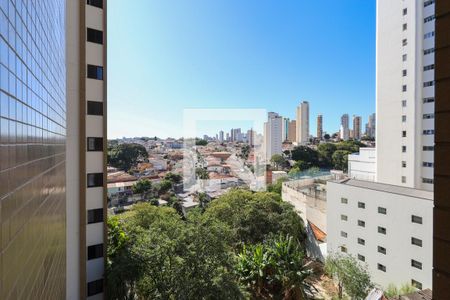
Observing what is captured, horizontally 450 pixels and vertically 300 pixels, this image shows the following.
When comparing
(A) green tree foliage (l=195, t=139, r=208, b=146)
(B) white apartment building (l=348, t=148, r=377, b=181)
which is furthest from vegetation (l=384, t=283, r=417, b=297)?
(A) green tree foliage (l=195, t=139, r=208, b=146)

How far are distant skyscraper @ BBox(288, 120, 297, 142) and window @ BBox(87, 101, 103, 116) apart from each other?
207 ft

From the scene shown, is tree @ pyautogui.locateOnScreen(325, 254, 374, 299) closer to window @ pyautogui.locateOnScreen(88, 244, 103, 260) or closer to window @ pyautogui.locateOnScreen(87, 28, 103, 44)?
window @ pyautogui.locateOnScreen(88, 244, 103, 260)

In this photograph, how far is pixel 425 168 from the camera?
1998cm

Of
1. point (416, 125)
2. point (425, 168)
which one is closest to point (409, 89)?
point (416, 125)

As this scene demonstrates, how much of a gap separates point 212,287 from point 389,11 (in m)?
27.4

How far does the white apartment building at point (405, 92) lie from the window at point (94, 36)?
23.3 m

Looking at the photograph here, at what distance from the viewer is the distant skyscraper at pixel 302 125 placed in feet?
197

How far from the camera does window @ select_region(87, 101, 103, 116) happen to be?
304 inches

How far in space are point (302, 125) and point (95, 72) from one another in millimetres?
60057

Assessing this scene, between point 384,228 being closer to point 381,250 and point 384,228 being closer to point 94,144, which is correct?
point 381,250

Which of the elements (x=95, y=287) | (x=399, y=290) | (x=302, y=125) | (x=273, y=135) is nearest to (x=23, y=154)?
(x=95, y=287)

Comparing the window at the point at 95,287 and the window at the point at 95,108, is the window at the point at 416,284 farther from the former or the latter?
the window at the point at 95,108

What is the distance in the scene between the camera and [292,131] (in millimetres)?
68562
